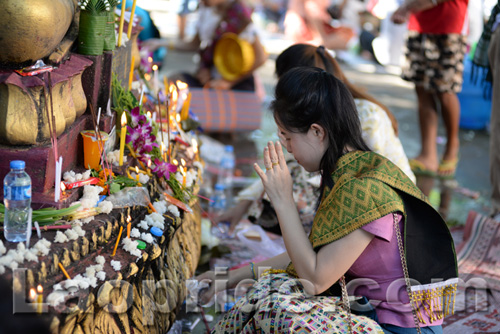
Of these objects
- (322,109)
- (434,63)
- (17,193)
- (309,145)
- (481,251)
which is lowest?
(481,251)

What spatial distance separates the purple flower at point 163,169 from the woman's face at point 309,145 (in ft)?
2.37

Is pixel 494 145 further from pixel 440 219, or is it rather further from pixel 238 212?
pixel 440 219

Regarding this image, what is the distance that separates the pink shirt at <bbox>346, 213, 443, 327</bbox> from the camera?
1.91 metres

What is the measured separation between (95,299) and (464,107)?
235 inches

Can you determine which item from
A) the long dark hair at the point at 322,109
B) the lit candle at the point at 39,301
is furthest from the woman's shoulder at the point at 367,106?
the lit candle at the point at 39,301

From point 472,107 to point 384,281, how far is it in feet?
17.9

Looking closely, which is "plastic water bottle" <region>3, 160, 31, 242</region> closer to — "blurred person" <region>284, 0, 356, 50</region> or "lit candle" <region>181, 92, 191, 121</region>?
"lit candle" <region>181, 92, 191, 121</region>

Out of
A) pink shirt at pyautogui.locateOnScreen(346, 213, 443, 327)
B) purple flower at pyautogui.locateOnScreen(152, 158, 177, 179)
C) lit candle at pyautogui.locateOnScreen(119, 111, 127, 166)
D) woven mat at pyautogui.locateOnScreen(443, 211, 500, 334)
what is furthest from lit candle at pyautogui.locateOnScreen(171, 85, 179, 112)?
woven mat at pyautogui.locateOnScreen(443, 211, 500, 334)

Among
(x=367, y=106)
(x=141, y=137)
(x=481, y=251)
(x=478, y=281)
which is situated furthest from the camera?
(x=481, y=251)

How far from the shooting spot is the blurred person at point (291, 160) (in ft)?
9.23

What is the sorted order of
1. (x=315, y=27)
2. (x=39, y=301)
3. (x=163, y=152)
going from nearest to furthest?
1. (x=39, y=301)
2. (x=163, y=152)
3. (x=315, y=27)

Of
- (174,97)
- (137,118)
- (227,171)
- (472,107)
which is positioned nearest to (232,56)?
(227,171)

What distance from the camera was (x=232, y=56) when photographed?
571cm

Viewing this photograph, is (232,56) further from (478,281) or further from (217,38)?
(478,281)
